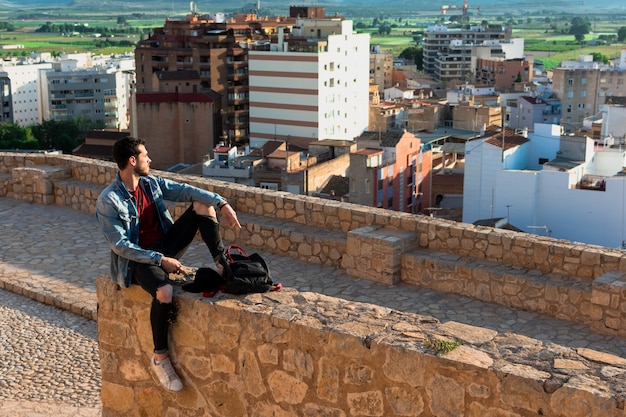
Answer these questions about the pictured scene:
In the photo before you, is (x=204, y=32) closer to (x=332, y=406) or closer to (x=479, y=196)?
(x=479, y=196)

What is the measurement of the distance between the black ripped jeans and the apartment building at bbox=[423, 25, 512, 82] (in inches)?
3753

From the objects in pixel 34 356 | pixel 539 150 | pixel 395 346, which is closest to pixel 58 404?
pixel 34 356

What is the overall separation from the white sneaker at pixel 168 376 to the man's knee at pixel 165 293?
299 millimetres

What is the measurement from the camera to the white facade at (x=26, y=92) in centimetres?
7844

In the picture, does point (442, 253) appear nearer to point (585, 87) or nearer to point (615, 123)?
point (615, 123)

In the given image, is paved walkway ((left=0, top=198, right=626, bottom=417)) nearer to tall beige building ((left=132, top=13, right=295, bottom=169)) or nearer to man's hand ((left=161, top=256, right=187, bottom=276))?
man's hand ((left=161, top=256, right=187, bottom=276))

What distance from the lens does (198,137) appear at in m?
53.3

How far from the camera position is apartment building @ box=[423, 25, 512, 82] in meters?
104

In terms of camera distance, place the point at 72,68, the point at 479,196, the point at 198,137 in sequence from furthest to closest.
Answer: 1. the point at 72,68
2. the point at 198,137
3. the point at 479,196

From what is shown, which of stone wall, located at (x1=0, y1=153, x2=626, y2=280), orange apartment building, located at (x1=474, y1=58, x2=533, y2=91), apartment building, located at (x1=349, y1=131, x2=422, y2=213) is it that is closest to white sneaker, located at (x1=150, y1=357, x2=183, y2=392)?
stone wall, located at (x1=0, y1=153, x2=626, y2=280)

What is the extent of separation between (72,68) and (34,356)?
3313 inches

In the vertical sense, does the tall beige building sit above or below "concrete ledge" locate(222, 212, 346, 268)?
below

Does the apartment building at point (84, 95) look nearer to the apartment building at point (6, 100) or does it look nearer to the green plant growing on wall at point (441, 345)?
the apartment building at point (6, 100)

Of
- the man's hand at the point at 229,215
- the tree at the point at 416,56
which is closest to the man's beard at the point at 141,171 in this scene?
the man's hand at the point at 229,215
